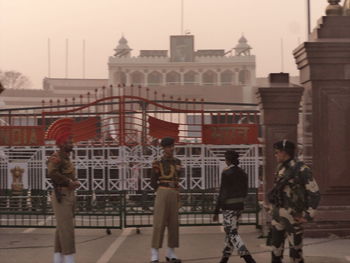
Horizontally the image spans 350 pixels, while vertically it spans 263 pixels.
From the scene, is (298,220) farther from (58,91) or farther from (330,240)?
(58,91)

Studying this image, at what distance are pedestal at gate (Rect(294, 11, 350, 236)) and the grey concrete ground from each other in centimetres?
57

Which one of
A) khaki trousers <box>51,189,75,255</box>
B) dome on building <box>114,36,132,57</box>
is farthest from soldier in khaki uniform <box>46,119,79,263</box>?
dome on building <box>114,36,132,57</box>

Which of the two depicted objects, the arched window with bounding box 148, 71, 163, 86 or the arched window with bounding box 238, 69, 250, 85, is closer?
the arched window with bounding box 238, 69, 250, 85

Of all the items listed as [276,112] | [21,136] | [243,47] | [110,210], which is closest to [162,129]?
[21,136]

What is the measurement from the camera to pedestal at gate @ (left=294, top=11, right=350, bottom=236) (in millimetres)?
12070

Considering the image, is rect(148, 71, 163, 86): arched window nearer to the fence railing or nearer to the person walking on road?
the fence railing

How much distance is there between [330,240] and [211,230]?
2939 mm

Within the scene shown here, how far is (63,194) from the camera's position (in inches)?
356

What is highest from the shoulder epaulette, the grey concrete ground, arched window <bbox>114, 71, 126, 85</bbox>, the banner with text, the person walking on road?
arched window <bbox>114, 71, 126, 85</bbox>

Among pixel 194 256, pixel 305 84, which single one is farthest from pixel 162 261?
pixel 305 84

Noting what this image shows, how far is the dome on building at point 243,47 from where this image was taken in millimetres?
176800

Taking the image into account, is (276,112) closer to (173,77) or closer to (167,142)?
(167,142)

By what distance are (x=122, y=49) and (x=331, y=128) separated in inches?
6226

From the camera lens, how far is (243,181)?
9.66 meters
